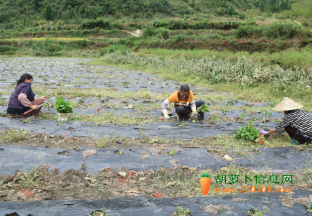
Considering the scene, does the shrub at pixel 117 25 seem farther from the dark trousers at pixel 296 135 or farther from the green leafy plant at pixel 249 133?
A: the dark trousers at pixel 296 135

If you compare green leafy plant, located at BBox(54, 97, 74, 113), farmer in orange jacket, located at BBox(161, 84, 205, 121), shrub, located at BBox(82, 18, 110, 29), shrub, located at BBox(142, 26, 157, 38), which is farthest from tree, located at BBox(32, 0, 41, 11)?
farmer in orange jacket, located at BBox(161, 84, 205, 121)

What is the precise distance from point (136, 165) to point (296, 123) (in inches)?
105

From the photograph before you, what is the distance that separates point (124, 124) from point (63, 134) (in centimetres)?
120

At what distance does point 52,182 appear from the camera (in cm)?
304

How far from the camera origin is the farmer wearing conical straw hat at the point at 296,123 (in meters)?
4.18

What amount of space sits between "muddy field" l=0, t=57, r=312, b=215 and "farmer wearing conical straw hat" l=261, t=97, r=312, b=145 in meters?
0.20

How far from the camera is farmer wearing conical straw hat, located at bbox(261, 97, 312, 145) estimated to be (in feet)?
13.7

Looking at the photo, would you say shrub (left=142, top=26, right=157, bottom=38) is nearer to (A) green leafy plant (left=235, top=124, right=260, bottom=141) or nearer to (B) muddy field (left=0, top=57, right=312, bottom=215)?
(B) muddy field (left=0, top=57, right=312, bottom=215)

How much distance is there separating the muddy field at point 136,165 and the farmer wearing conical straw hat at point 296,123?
0.20 metres

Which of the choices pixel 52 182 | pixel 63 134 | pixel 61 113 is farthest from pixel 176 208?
pixel 61 113

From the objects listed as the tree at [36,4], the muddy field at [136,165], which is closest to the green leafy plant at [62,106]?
the muddy field at [136,165]

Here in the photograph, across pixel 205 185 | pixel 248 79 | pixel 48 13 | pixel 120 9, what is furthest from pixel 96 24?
pixel 205 185

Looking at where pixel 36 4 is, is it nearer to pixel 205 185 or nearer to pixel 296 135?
pixel 296 135

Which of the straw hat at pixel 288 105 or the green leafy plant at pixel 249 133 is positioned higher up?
the straw hat at pixel 288 105
